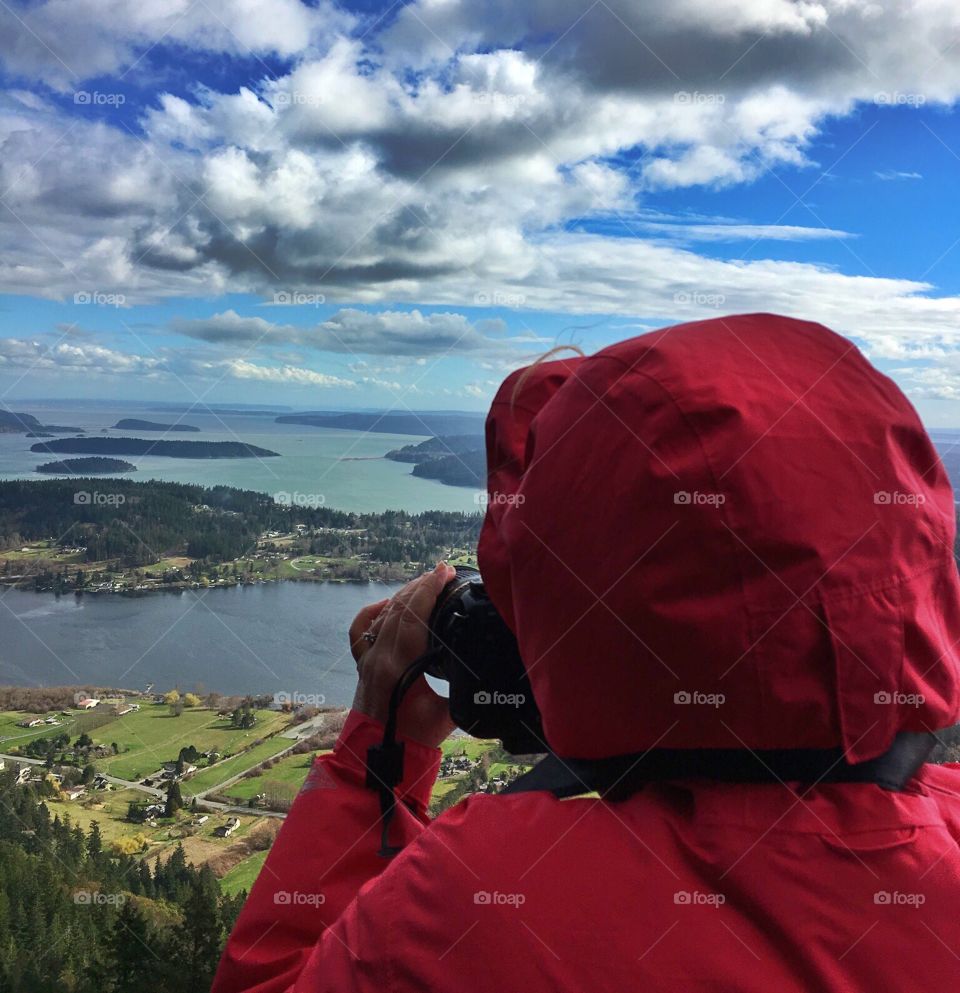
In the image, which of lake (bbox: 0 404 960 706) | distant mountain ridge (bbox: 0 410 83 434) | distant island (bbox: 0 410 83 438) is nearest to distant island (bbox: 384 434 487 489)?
lake (bbox: 0 404 960 706)

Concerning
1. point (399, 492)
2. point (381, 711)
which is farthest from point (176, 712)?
point (381, 711)

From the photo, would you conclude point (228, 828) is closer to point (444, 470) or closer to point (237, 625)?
point (237, 625)

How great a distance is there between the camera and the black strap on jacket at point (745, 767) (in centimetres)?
77

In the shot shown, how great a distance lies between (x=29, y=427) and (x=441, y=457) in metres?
15.3

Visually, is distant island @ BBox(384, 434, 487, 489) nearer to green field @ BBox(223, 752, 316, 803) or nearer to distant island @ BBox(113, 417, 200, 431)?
green field @ BBox(223, 752, 316, 803)

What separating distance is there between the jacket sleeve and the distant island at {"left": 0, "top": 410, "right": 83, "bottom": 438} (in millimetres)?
15986

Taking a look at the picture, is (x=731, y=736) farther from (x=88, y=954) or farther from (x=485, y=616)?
(x=88, y=954)

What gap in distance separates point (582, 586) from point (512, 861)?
292 mm

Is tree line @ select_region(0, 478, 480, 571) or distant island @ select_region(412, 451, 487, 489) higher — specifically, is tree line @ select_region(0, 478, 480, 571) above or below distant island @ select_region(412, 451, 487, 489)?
below

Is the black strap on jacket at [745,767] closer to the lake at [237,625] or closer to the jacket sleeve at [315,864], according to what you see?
the jacket sleeve at [315,864]

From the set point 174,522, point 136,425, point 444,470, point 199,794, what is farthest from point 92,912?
point 136,425

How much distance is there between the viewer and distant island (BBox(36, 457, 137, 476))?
1302 cm

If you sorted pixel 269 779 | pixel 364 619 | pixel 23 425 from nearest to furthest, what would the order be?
pixel 364 619 < pixel 269 779 < pixel 23 425

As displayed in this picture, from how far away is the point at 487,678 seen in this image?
1.09 m
